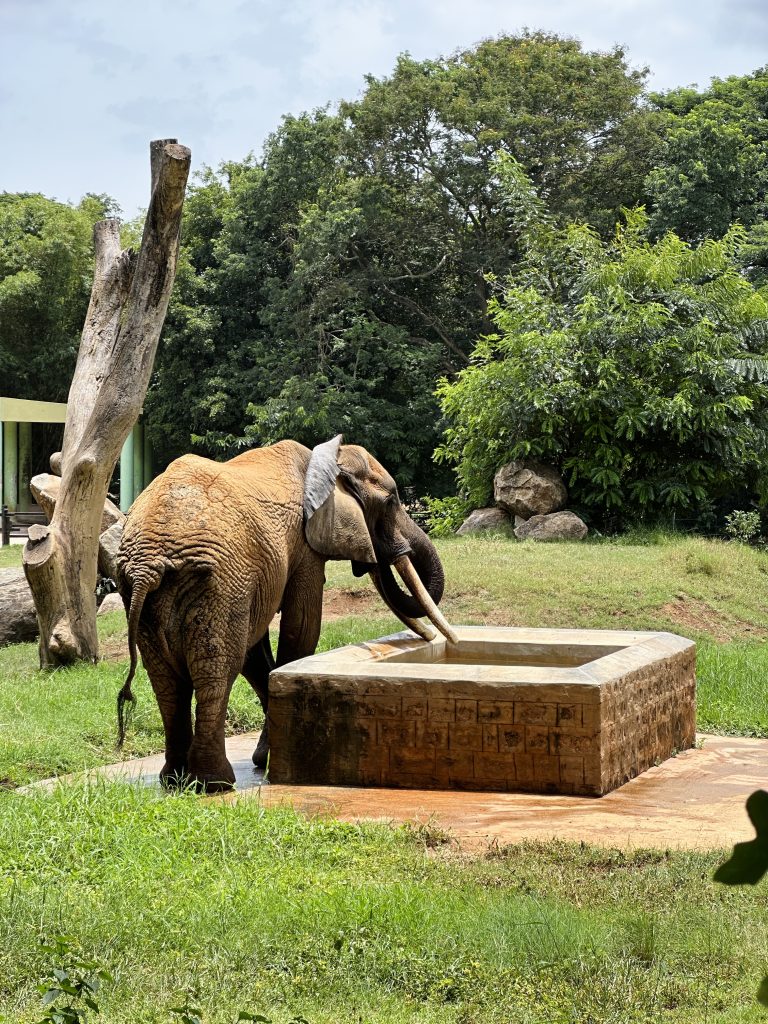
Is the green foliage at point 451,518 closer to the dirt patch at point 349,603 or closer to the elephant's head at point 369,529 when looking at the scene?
the dirt patch at point 349,603

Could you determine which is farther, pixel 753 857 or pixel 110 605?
pixel 110 605

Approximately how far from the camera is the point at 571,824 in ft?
19.1

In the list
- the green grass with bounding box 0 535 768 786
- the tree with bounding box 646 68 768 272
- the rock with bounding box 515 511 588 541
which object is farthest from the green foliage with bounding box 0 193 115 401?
the green grass with bounding box 0 535 768 786

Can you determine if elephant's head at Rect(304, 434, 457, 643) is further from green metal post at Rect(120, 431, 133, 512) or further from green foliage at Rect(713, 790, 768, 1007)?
green metal post at Rect(120, 431, 133, 512)

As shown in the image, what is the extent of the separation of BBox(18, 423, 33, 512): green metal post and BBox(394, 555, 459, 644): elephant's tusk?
28619 millimetres

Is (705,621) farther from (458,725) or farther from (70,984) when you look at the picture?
(70,984)

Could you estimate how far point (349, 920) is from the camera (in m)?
4.20

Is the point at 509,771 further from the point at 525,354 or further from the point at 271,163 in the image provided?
the point at 271,163

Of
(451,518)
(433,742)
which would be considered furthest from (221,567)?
(451,518)

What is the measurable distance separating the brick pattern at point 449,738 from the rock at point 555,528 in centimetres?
1084

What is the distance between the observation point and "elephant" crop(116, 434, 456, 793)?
6129mm

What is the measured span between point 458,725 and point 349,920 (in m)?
2.37

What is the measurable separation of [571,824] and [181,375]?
25.2 metres

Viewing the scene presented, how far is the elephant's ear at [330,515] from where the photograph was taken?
703cm
